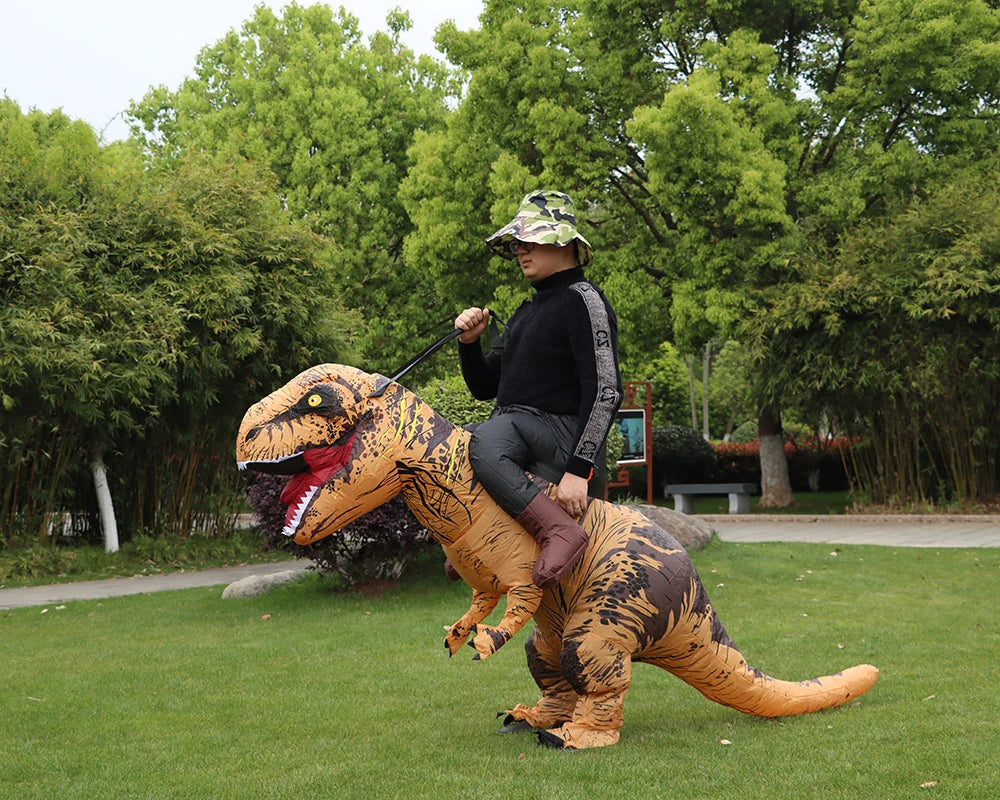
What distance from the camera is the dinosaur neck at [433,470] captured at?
12.4 ft

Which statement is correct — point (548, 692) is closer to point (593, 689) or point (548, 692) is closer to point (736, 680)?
point (593, 689)

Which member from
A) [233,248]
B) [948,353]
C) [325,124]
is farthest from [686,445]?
[233,248]

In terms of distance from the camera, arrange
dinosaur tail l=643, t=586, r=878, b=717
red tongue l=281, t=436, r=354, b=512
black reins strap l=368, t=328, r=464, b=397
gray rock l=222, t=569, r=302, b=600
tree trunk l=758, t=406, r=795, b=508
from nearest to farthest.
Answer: red tongue l=281, t=436, r=354, b=512 < black reins strap l=368, t=328, r=464, b=397 < dinosaur tail l=643, t=586, r=878, b=717 < gray rock l=222, t=569, r=302, b=600 < tree trunk l=758, t=406, r=795, b=508

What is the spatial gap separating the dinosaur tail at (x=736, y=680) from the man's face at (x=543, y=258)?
1.41 meters

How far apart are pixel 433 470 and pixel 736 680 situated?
1.62 metres

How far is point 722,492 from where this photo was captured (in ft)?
57.9

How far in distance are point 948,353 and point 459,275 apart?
8.18 m

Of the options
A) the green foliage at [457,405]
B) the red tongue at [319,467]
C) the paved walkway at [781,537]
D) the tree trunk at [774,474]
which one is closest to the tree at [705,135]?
the tree trunk at [774,474]

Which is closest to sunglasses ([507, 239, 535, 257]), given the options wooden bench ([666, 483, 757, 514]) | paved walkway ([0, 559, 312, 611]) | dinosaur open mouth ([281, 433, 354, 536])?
dinosaur open mouth ([281, 433, 354, 536])

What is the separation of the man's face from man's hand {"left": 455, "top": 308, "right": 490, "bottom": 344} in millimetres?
232

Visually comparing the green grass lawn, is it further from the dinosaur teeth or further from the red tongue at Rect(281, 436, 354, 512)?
the red tongue at Rect(281, 436, 354, 512)

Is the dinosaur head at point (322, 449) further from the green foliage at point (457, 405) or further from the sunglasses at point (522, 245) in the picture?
the green foliage at point (457, 405)

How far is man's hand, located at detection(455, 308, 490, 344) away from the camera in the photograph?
4.13 metres

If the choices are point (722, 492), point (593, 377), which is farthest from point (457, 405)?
point (722, 492)
